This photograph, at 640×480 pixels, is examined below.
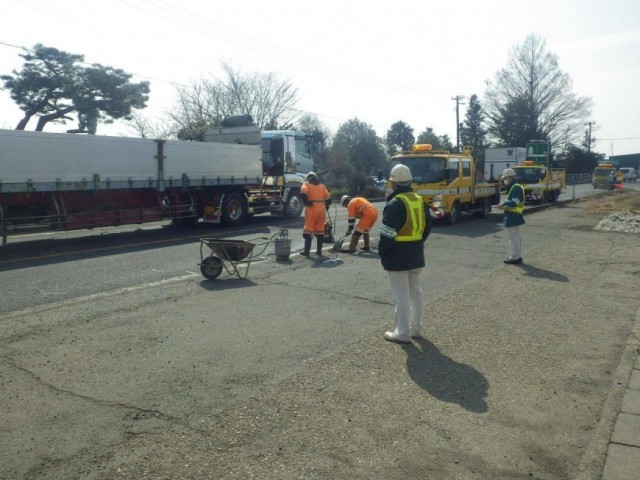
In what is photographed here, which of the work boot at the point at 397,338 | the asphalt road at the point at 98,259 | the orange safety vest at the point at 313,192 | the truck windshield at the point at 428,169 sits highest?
the truck windshield at the point at 428,169

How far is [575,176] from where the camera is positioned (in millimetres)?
71312

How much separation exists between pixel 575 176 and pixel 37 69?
62187 mm

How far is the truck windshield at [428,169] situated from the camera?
59.7ft

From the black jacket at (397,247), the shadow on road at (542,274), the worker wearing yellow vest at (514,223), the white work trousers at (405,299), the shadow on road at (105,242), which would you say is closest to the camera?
the black jacket at (397,247)

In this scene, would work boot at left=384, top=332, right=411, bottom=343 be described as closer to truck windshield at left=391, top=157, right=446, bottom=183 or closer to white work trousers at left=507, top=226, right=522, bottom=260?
white work trousers at left=507, top=226, right=522, bottom=260

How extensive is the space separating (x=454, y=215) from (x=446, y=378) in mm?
14353

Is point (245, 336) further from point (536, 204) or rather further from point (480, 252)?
point (536, 204)

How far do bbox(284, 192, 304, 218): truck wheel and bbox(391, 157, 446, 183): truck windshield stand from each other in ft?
15.7

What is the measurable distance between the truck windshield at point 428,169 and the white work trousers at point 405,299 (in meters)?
12.1

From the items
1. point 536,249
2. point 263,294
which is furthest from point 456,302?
point 536,249

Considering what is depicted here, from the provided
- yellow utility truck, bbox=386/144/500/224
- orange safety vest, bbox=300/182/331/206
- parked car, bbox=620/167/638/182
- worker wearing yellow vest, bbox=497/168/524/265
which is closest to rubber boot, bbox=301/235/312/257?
orange safety vest, bbox=300/182/331/206

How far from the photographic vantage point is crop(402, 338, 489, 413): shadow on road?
4.82 meters

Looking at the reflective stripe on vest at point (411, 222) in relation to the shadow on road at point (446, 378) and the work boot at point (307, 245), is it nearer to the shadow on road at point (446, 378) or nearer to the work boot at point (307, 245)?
the shadow on road at point (446, 378)

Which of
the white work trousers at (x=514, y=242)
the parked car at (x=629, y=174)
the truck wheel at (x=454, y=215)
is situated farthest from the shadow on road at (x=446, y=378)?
the parked car at (x=629, y=174)
